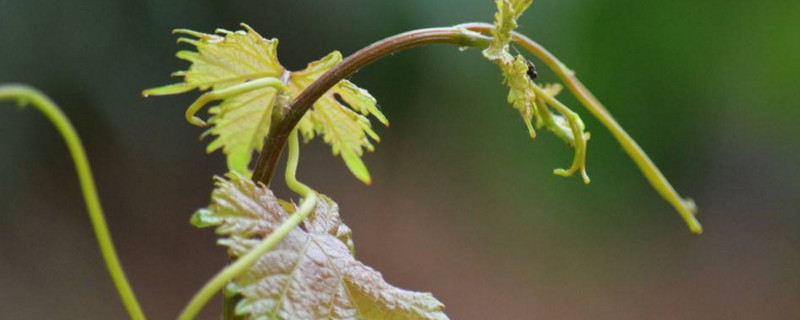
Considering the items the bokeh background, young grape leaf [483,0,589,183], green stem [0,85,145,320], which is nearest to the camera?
green stem [0,85,145,320]

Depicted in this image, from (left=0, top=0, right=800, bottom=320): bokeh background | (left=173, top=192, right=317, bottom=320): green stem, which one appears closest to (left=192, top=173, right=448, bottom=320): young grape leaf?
(left=173, top=192, right=317, bottom=320): green stem

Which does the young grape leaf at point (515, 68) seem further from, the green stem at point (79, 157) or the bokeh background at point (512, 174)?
the bokeh background at point (512, 174)

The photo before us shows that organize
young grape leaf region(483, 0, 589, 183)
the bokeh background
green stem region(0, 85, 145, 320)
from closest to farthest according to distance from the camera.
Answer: green stem region(0, 85, 145, 320), young grape leaf region(483, 0, 589, 183), the bokeh background

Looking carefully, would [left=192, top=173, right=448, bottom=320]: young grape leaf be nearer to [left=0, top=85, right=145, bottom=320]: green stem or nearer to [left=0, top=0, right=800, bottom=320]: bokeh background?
[left=0, top=85, right=145, bottom=320]: green stem

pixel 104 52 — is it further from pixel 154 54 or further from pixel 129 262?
pixel 129 262

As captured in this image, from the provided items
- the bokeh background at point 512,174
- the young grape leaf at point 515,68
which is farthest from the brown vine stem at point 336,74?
the bokeh background at point 512,174

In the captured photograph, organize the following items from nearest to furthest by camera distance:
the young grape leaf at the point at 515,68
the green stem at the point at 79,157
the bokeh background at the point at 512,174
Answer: the green stem at the point at 79,157 < the young grape leaf at the point at 515,68 < the bokeh background at the point at 512,174
